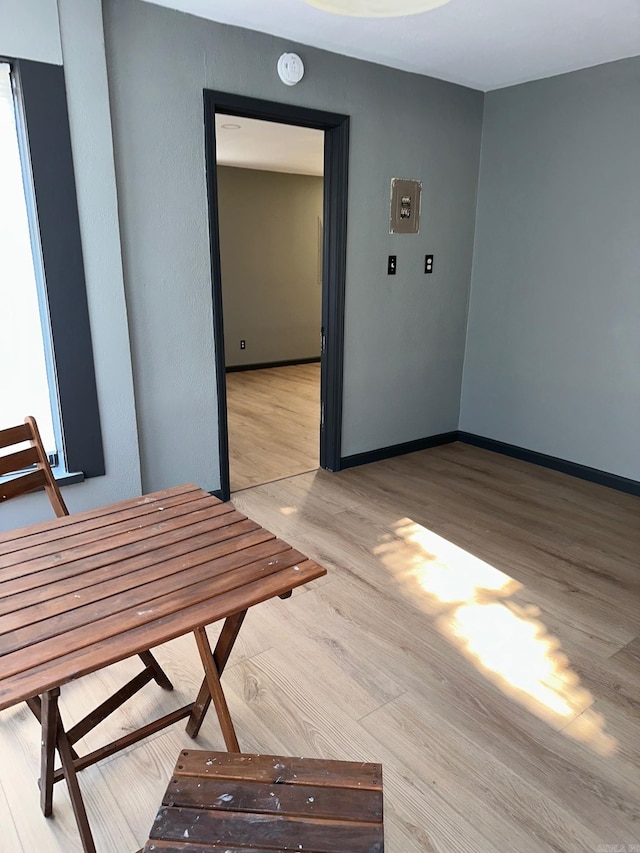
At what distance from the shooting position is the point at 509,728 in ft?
6.08

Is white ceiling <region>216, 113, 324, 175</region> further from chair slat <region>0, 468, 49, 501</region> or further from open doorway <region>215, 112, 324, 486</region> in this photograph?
chair slat <region>0, 468, 49, 501</region>

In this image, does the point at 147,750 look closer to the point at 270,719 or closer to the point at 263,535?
the point at 270,719

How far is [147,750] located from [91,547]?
0.73 m

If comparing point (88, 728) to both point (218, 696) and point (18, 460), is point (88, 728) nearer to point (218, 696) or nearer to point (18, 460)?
point (218, 696)

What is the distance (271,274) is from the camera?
756cm

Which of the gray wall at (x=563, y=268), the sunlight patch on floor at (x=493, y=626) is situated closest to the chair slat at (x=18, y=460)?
the sunlight patch on floor at (x=493, y=626)

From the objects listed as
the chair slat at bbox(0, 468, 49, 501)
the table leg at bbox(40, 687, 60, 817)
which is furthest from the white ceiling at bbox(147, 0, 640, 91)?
the table leg at bbox(40, 687, 60, 817)

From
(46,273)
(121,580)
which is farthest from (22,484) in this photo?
A: (46,273)

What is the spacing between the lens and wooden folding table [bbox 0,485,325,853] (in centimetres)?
110

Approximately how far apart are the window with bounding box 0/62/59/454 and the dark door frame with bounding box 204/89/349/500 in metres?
0.89

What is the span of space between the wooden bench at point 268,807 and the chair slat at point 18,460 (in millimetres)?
1014

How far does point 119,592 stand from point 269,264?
6.72 metres

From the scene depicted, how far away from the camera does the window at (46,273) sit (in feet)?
7.96

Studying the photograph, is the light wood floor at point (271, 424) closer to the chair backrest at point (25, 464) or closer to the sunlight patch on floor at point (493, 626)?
the sunlight patch on floor at point (493, 626)
